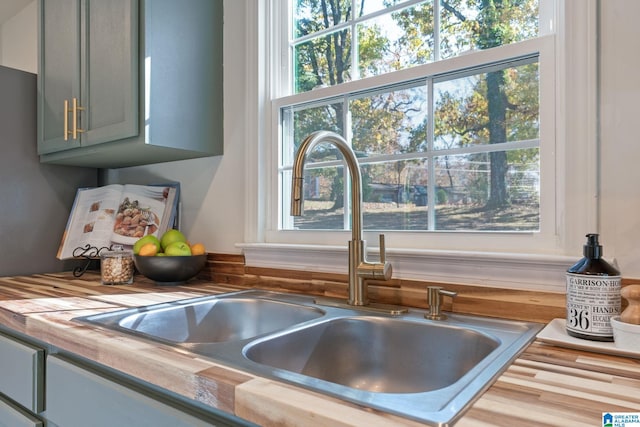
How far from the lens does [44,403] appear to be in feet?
3.24

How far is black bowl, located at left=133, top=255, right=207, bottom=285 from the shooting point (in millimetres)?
1460

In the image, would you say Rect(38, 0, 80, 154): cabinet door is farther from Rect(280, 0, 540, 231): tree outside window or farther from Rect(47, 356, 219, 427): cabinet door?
Rect(47, 356, 219, 427): cabinet door

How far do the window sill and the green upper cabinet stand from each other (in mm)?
600

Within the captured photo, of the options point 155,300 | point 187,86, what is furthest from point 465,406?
point 187,86

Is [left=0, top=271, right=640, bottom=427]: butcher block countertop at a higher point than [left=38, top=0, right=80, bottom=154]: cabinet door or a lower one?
lower

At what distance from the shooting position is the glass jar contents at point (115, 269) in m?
1.53

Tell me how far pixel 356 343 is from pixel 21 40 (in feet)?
9.50

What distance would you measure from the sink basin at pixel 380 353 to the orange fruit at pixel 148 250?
0.79 m

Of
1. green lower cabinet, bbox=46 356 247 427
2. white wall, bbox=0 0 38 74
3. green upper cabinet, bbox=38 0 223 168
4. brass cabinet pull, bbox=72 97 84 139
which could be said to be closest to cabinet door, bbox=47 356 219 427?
green lower cabinet, bbox=46 356 247 427

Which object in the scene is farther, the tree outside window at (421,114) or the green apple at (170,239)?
the green apple at (170,239)

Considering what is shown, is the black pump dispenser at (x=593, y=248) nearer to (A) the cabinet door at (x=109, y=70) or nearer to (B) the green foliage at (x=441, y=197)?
(B) the green foliage at (x=441, y=197)

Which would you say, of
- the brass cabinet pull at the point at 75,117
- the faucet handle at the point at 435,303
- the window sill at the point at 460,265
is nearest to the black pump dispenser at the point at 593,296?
the window sill at the point at 460,265

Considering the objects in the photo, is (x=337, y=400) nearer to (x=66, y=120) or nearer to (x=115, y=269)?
(x=115, y=269)

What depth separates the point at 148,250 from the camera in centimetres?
149
